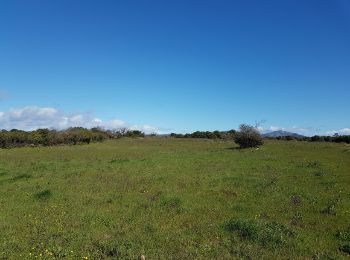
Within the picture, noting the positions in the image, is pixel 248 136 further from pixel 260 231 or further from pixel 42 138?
pixel 260 231

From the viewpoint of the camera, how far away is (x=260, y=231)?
1241 centimetres

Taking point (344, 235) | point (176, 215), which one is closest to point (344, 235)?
point (344, 235)

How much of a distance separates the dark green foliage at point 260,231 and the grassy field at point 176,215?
30 mm

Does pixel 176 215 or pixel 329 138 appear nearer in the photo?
pixel 176 215

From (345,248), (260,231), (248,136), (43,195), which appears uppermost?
(248,136)

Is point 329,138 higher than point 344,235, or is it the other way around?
point 329,138

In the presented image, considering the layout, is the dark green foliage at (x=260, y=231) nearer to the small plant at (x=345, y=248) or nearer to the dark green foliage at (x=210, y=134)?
the small plant at (x=345, y=248)

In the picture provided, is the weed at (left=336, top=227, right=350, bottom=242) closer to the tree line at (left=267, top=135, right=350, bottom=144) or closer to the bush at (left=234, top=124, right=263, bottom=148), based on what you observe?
the bush at (left=234, top=124, right=263, bottom=148)

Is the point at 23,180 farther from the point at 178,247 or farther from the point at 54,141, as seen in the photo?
the point at 54,141

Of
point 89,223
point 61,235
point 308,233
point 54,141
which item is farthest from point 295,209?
point 54,141

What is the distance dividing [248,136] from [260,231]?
43.8m

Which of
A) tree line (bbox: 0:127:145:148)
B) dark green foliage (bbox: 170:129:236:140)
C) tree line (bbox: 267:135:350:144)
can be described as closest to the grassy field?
tree line (bbox: 0:127:145:148)

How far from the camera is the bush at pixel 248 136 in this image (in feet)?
182

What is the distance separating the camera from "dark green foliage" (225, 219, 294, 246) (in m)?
11.9
